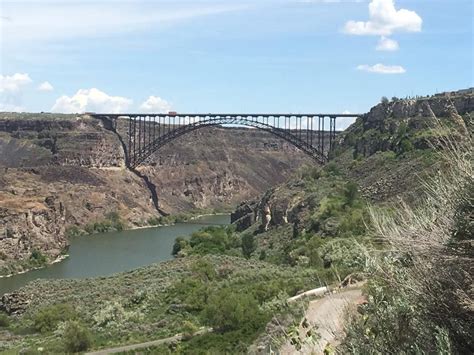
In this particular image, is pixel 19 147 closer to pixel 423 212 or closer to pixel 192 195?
pixel 192 195

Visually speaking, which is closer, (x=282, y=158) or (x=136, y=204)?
(x=136, y=204)

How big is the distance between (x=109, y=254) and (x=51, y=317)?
101ft

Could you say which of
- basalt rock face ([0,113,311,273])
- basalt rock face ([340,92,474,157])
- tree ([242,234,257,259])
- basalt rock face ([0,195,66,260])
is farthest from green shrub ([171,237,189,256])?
basalt rock face ([340,92,474,157])

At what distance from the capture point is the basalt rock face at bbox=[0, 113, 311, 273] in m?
58.1

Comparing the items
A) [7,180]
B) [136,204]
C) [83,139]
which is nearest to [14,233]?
[7,180]

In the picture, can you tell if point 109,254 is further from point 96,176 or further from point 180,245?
point 96,176

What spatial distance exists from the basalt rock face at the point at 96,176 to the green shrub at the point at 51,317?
24.0m

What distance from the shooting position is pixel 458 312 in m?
4.85

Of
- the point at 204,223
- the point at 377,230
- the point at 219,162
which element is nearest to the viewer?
the point at 377,230

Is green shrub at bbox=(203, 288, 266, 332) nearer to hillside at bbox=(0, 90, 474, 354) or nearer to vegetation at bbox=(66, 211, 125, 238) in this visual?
hillside at bbox=(0, 90, 474, 354)

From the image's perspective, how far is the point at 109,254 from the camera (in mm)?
57250

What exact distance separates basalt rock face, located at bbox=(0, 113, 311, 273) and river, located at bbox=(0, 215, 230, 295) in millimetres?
2783

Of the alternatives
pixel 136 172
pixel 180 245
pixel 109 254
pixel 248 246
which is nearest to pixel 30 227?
pixel 109 254

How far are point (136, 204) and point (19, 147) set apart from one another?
19.2 m
